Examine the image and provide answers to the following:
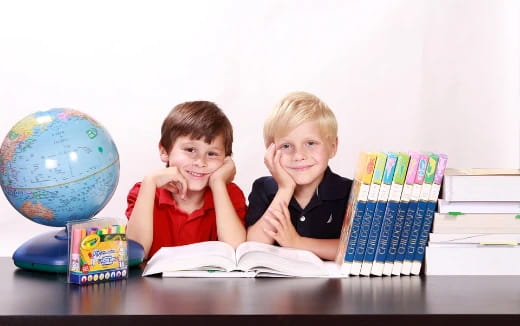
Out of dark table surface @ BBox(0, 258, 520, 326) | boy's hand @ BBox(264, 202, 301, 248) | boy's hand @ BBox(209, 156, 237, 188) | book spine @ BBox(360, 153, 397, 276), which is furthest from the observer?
boy's hand @ BBox(209, 156, 237, 188)

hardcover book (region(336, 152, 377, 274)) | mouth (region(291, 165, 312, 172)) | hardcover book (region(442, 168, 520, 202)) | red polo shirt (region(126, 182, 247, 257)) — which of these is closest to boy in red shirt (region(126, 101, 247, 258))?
red polo shirt (region(126, 182, 247, 257))

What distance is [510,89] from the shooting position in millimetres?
4660

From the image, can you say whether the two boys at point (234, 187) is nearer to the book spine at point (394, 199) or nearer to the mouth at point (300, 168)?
the mouth at point (300, 168)

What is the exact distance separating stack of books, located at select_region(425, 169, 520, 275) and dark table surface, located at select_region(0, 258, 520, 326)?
0.17 ft

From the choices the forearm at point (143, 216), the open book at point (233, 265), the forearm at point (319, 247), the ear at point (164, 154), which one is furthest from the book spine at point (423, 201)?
the ear at point (164, 154)

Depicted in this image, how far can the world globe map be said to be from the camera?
2.27m

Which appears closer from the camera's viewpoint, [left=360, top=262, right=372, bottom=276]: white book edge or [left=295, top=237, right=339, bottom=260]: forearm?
[left=360, top=262, right=372, bottom=276]: white book edge

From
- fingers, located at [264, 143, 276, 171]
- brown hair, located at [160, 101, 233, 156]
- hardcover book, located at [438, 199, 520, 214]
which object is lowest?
hardcover book, located at [438, 199, 520, 214]

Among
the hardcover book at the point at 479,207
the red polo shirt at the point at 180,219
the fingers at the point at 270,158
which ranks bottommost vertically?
the red polo shirt at the point at 180,219

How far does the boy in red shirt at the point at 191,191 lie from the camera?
266 centimetres

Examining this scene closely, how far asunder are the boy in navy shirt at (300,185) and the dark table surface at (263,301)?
388 mm

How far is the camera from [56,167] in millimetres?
2264

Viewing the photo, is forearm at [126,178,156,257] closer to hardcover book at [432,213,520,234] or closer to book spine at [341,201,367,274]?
book spine at [341,201,367,274]

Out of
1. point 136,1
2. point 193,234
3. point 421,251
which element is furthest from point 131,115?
point 421,251
